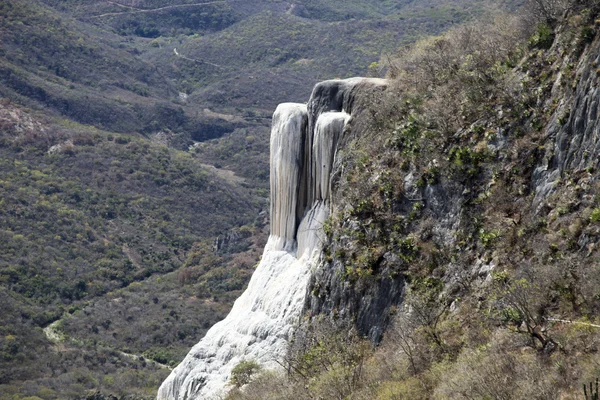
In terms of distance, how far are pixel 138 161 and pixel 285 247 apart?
6818cm

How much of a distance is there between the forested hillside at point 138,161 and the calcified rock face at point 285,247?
2.97 m

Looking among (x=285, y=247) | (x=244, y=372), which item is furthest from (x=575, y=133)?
(x=285, y=247)

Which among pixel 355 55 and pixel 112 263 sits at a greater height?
pixel 355 55

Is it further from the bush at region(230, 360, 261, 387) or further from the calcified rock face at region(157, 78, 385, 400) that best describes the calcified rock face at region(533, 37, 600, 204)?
the bush at region(230, 360, 261, 387)

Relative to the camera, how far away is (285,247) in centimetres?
2170

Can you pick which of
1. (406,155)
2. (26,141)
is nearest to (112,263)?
(26,141)

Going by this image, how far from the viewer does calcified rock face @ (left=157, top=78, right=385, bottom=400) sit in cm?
2005

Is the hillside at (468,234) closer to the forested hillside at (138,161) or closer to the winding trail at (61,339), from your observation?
the forested hillside at (138,161)

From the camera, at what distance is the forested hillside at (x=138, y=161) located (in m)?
55.5

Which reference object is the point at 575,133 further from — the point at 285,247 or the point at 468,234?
the point at 285,247

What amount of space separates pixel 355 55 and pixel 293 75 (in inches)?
366

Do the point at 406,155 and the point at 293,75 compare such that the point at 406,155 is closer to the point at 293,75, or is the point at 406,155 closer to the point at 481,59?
the point at 481,59

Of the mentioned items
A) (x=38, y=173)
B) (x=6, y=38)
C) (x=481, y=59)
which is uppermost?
(x=481, y=59)

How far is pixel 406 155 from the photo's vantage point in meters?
17.7
